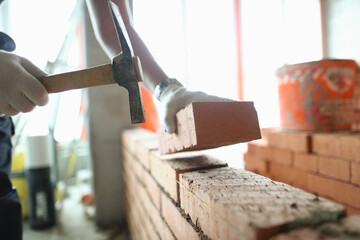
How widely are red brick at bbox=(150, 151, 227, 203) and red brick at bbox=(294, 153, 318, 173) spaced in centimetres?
107

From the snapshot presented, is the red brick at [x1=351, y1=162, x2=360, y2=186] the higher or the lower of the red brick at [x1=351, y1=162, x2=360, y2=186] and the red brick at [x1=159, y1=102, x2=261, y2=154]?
the lower

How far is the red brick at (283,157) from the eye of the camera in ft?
6.66

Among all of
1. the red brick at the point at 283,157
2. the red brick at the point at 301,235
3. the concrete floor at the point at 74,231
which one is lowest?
the concrete floor at the point at 74,231

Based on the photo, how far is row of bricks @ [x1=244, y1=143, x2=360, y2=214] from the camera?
154 cm

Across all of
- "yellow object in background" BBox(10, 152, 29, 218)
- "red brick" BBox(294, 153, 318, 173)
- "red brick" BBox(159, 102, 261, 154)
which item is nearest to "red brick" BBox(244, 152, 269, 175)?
"red brick" BBox(294, 153, 318, 173)

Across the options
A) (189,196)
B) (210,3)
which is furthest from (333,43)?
(189,196)

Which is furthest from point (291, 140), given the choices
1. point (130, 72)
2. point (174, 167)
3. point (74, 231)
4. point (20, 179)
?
point (20, 179)

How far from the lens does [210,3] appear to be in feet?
19.2

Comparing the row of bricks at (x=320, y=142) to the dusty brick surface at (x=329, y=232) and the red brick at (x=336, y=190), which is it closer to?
the red brick at (x=336, y=190)

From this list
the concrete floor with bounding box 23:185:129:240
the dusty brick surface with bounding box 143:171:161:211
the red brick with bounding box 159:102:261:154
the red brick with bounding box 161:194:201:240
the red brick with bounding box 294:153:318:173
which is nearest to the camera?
the red brick with bounding box 161:194:201:240

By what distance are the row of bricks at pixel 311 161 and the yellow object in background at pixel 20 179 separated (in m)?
2.74

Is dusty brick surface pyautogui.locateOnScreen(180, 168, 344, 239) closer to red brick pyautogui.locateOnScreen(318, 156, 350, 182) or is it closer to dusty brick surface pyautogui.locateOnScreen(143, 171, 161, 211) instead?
dusty brick surface pyautogui.locateOnScreen(143, 171, 161, 211)

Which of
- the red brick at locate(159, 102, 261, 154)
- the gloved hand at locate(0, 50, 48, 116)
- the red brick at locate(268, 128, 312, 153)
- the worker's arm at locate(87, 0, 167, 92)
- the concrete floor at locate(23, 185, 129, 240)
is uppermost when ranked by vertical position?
the worker's arm at locate(87, 0, 167, 92)

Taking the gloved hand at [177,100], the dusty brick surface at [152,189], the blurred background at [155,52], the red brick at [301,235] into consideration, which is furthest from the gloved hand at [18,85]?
the blurred background at [155,52]
